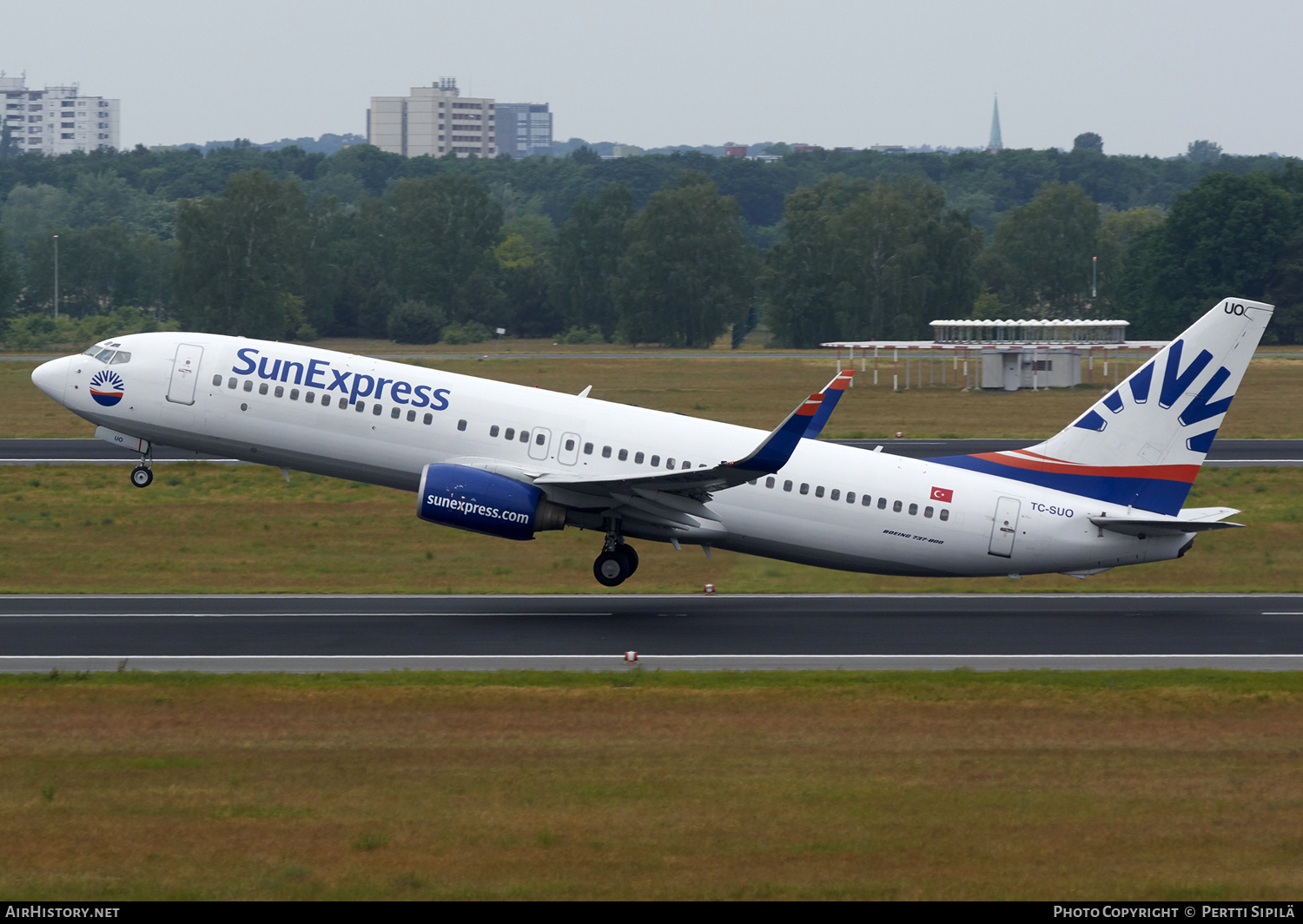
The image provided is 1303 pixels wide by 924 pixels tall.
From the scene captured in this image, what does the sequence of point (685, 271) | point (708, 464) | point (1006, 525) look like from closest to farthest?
point (1006, 525) → point (708, 464) → point (685, 271)

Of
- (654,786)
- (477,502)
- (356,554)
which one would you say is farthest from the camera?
Answer: (356,554)

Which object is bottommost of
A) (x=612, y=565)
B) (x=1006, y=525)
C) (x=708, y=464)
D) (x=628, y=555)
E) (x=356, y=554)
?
(x=356, y=554)

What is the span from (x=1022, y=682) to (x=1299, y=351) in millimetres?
125293

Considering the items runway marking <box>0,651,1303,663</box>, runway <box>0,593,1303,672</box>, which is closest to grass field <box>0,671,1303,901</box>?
runway <box>0,593,1303,672</box>

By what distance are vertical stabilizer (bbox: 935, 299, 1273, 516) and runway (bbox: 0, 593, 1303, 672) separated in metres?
3.16

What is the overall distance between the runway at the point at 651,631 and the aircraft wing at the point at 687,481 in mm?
2653

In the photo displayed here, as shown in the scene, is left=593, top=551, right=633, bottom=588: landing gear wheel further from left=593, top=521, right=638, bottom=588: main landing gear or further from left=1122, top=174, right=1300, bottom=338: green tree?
left=1122, top=174, right=1300, bottom=338: green tree

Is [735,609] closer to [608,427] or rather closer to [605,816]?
[608,427]

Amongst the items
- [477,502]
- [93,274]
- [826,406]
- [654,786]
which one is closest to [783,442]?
[826,406]

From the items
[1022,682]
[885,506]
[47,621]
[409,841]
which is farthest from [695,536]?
[409,841]

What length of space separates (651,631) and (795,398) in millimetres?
63331

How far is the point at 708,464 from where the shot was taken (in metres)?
35.2

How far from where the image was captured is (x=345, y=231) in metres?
177

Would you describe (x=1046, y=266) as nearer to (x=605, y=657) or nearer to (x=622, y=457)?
(x=622, y=457)
